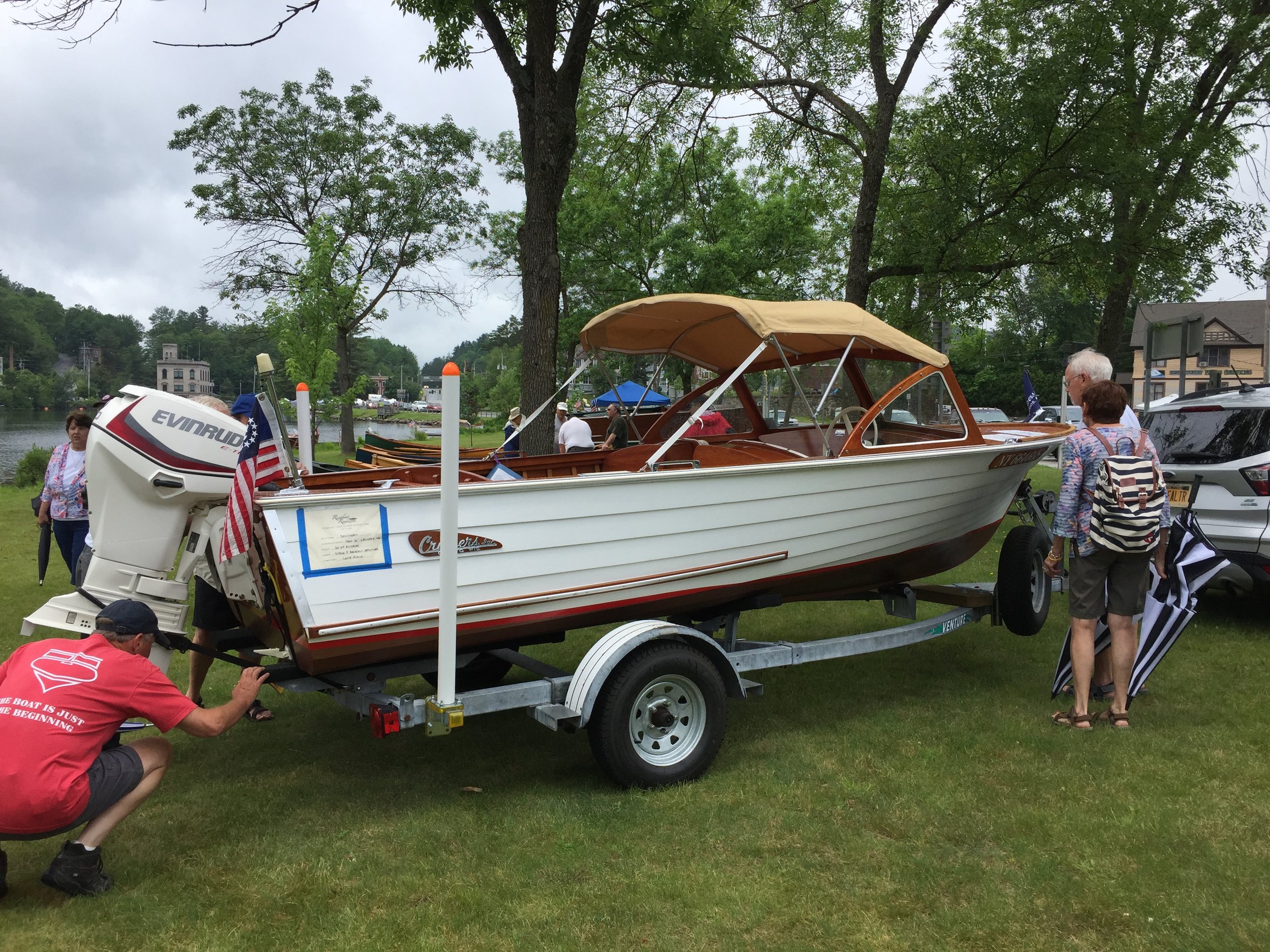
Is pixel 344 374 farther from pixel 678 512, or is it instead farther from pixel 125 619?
pixel 125 619

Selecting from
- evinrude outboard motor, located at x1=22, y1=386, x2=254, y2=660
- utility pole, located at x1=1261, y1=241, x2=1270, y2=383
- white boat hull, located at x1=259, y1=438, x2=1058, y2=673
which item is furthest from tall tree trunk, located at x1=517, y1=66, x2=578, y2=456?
utility pole, located at x1=1261, y1=241, x2=1270, y2=383

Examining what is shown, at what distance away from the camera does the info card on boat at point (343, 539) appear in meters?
3.34

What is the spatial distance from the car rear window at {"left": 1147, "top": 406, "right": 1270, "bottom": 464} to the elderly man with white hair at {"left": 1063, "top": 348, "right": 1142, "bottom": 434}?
5.96 ft

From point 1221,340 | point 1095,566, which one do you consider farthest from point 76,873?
point 1221,340

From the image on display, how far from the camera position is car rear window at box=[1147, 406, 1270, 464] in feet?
20.9

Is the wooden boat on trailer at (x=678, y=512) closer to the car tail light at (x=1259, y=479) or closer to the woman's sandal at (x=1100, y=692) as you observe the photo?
the woman's sandal at (x=1100, y=692)

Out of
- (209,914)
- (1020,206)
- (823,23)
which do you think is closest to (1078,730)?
(209,914)

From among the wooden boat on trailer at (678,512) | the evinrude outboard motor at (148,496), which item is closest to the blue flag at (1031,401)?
the wooden boat on trailer at (678,512)

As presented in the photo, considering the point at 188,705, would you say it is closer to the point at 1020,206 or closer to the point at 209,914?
the point at 209,914

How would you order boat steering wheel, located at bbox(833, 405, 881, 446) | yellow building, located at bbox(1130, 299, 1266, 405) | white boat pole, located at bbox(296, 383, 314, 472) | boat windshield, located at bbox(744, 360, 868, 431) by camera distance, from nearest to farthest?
white boat pole, located at bbox(296, 383, 314, 472) → boat steering wheel, located at bbox(833, 405, 881, 446) → boat windshield, located at bbox(744, 360, 868, 431) → yellow building, located at bbox(1130, 299, 1266, 405)

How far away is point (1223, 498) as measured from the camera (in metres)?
6.39

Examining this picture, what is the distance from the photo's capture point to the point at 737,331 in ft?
19.2

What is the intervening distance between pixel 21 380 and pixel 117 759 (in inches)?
3152

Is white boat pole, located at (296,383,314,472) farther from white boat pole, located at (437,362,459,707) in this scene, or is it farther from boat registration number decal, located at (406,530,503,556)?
white boat pole, located at (437,362,459,707)
